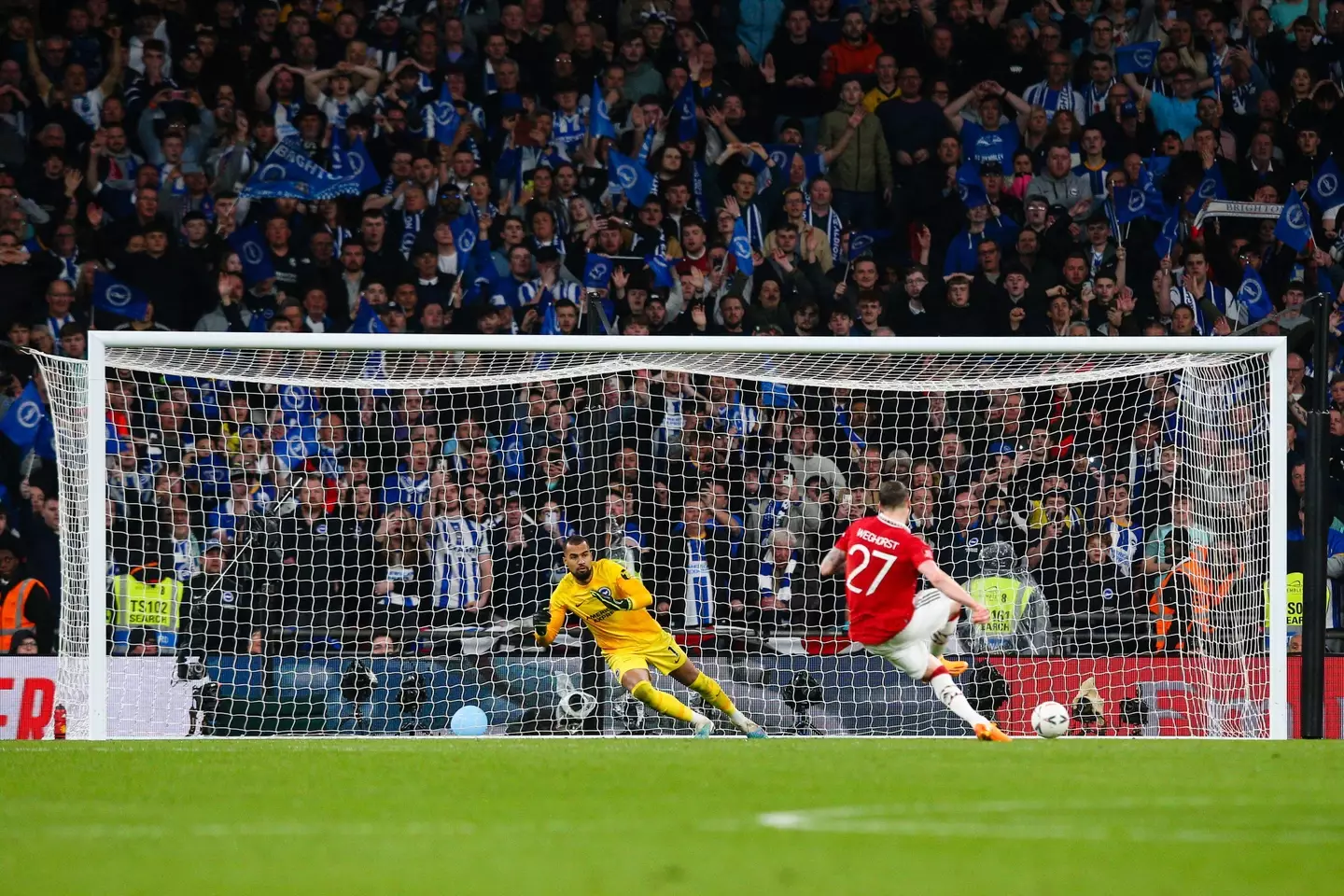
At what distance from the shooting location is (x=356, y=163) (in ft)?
47.7

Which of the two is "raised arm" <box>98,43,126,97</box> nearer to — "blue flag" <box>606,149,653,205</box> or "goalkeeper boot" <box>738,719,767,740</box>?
"blue flag" <box>606,149,653,205</box>

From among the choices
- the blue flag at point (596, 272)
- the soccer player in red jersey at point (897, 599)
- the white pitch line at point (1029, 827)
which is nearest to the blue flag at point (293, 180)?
the blue flag at point (596, 272)

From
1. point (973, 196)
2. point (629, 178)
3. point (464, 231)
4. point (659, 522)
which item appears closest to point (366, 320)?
point (464, 231)

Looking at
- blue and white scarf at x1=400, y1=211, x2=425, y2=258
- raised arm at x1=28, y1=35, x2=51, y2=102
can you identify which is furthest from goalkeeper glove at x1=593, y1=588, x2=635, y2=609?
raised arm at x1=28, y1=35, x2=51, y2=102

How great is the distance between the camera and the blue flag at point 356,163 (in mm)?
14500

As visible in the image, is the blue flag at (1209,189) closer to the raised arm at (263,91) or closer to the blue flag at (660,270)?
the blue flag at (660,270)

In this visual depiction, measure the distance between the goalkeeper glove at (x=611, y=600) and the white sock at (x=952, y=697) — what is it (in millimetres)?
2067

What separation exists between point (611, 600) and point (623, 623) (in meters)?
0.18

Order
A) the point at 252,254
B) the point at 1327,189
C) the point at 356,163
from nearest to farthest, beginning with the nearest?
the point at 252,254
the point at 356,163
the point at 1327,189

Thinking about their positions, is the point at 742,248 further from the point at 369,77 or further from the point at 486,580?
the point at 486,580

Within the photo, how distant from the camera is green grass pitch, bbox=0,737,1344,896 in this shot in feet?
12.4

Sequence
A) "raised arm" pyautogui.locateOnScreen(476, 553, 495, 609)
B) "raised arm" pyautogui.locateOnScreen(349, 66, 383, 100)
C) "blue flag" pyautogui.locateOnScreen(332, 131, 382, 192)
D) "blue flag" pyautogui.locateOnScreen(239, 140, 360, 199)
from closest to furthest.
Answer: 1. "raised arm" pyautogui.locateOnScreen(476, 553, 495, 609)
2. "blue flag" pyautogui.locateOnScreen(239, 140, 360, 199)
3. "blue flag" pyautogui.locateOnScreen(332, 131, 382, 192)
4. "raised arm" pyautogui.locateOnScreen(349, 66, 383, 100)

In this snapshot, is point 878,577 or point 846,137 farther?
point 846,137

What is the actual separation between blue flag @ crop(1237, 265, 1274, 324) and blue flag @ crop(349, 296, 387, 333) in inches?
298
